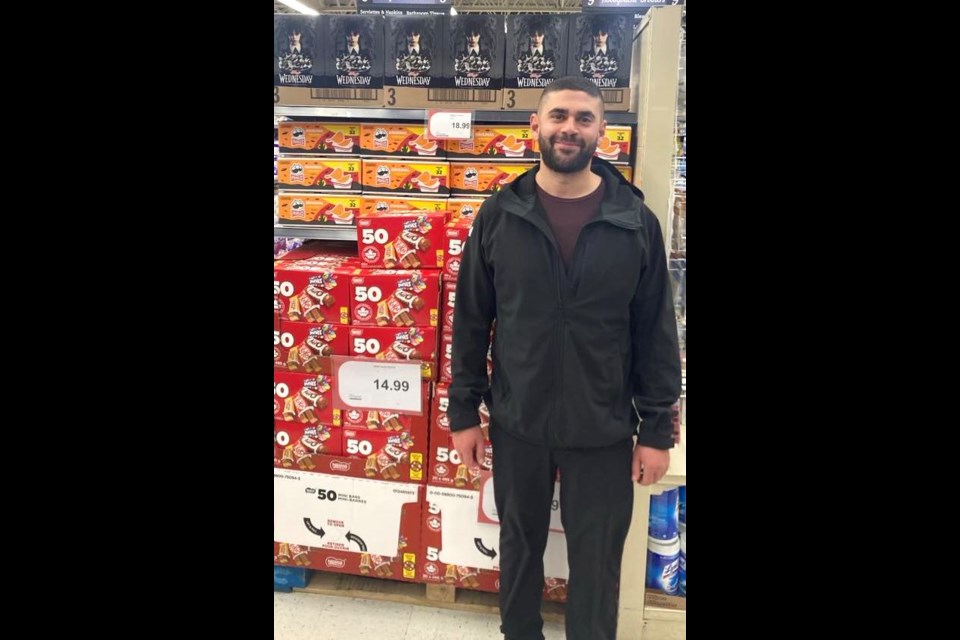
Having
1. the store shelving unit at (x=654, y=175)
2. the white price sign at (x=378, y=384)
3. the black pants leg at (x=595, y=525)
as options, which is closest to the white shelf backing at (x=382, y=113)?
the store shelving unit at (x=654, y=175)

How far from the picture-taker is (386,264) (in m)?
2.24

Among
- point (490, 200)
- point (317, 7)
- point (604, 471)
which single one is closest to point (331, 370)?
point (490, 200)

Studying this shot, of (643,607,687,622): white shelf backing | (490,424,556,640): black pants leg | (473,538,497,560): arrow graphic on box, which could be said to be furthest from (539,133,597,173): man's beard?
(643,607,687,622): white shelf backing

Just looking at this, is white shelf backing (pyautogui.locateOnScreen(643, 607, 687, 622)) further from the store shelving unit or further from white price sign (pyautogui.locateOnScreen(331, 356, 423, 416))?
white price sign (pyautogui.locateOnScreen(331, 356, 423, 416))

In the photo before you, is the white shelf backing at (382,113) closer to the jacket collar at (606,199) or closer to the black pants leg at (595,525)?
the jacket collar at (606,199)

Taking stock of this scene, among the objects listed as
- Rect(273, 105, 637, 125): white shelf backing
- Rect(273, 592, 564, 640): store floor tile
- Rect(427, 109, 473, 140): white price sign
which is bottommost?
Rect(273, 592, 564, 640): store floor tile

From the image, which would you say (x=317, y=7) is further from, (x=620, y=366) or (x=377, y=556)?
(x=377, y=556)

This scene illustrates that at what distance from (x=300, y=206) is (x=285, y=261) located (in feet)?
1.21

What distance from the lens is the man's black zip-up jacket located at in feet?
5.52

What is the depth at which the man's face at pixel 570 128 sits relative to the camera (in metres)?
1.67

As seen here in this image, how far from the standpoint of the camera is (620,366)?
1725 mm

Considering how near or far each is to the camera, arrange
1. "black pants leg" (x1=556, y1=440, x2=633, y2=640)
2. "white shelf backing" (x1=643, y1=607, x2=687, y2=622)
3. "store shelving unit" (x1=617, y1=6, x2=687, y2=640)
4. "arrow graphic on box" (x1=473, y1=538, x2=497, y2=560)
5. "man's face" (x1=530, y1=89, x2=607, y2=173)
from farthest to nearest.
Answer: "arrow graphic on box" (x1=473, y1=538, x2=497, y2=560) → "white shelf backing" (x1=643, y1=607, x2=687, y2=622) → "store shelving unit" (x1=617, y1=6, x2=687, y2=640) → "black pants leg" (x1=556, y1=440, x2=633, y2=640) → "man's face" (x1=530, y1=89, x2=607, y2=173)

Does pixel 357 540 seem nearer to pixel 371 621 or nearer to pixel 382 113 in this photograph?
pixel 371 621
